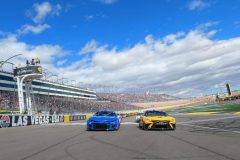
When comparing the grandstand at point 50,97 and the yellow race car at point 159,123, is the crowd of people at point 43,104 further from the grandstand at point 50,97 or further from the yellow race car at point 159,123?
the yellow race car at point 159,123

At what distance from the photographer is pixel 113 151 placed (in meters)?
8.86

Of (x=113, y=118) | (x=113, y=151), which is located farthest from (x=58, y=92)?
(x=113, y=151)

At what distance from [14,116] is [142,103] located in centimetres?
12768

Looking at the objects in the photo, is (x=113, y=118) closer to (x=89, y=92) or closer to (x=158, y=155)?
(x=158, y=155)

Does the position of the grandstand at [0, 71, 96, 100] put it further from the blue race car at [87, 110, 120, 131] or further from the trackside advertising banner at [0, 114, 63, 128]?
the blue race car at [87, 110, 120, 131]

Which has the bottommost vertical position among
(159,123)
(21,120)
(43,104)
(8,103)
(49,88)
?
(159,123)

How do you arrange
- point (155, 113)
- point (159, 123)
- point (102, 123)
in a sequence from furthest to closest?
point (155, 113) → point (159, 123) → point (102, 123)

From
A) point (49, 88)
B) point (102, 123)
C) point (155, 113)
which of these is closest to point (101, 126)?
point (102, 123)

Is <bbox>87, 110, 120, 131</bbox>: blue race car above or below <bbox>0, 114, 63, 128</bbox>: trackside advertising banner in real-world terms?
below

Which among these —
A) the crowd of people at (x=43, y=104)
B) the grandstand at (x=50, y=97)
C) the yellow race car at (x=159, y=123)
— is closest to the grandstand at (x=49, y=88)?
the grandstand at (x=50, y=97)

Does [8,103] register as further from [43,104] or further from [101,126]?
[101,126]

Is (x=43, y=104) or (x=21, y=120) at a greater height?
(x=43, y=104)

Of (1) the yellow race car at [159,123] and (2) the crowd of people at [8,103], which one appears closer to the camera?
(1) the yellow race car at [159,123]

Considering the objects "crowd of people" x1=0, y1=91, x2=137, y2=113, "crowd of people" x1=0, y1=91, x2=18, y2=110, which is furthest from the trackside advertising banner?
"crowd of people" x1=0, y1=91, x2=18, y2=110
